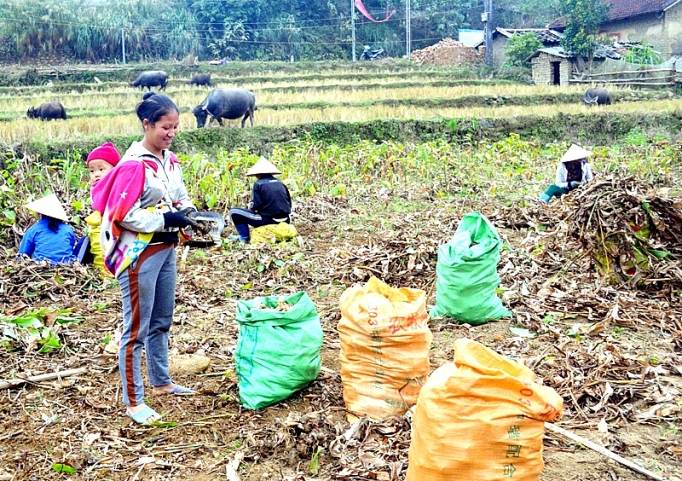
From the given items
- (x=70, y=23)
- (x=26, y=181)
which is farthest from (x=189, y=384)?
(x=70, y=23)

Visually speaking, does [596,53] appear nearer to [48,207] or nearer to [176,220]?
[48,207]

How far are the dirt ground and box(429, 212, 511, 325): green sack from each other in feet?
0.35

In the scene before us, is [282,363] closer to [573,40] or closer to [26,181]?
[26,181]

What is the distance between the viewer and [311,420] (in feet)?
10.0

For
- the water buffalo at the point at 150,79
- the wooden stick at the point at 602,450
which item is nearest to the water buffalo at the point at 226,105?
the water buffalo at the point at 150,79

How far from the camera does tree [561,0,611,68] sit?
26656mm

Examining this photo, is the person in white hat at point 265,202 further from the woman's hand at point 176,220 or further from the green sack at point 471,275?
the woman's hand at point 176,220

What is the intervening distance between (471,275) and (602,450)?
5.42 feet

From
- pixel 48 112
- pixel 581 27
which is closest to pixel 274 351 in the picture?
pixel 48 112

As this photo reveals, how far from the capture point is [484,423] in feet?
7.39

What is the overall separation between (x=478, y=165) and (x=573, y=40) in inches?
734

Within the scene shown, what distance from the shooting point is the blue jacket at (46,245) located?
5906mm

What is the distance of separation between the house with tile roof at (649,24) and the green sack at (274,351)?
30.9m

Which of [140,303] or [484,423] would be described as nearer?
[484,423]
